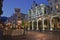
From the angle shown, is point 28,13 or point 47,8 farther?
point 28,13

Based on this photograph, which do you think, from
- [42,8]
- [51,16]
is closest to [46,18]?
[51,16]

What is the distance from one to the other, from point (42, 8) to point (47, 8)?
4258 millimetres

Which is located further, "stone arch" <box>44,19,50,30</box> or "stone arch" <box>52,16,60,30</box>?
"stone arch" <box>44,19,50,30</box>

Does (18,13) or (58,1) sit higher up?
(58,1)

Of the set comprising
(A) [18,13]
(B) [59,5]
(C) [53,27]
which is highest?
(B) [59,5]

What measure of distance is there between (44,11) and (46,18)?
25.5ft

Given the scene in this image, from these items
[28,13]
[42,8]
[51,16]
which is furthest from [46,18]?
[28,13]

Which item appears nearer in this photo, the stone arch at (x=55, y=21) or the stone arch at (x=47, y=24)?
the stone arch at (x=55, y=21)

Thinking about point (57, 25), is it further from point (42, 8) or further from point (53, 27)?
point (42, 8)

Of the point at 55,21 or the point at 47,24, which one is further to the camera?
the point at 47,24

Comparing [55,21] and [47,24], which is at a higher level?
[55,21]

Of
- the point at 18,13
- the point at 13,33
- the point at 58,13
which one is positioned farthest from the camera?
the point at 58,13

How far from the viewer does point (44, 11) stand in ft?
232

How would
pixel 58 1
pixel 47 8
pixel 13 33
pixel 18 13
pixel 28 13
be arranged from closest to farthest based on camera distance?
pixel 18 13 < pixel 13 33 < pixel 58 1 < pixel 47 8 < pixel 28 13
